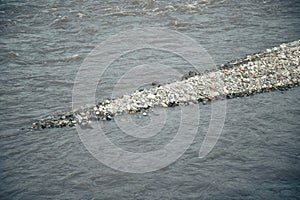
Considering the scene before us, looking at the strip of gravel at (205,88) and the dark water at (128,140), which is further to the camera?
the strip of gravel at (205,88)

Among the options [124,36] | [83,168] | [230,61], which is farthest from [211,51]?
[83,168]

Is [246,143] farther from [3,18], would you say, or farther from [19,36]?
[3,18]

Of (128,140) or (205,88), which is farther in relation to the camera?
(205,88)

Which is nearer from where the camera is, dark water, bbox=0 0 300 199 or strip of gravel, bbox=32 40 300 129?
dark water, bbox=0 0 300 199
